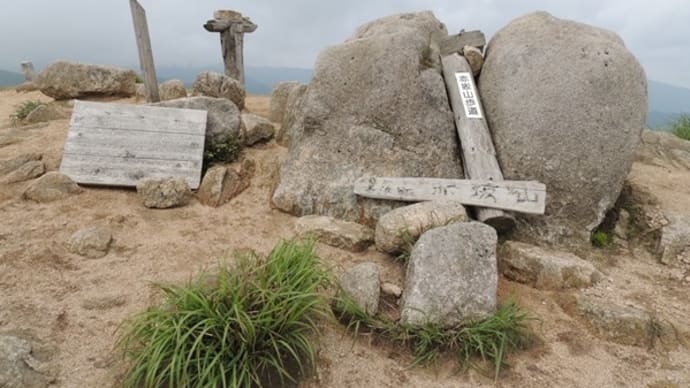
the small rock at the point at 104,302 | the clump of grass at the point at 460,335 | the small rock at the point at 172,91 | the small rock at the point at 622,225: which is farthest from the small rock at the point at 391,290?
the small rock at the point at 172,91

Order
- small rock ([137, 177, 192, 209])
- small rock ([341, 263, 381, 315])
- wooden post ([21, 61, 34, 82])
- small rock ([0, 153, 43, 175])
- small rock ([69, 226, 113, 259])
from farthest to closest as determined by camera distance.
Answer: wooden post ([21, 61, 34, 82]) < small rock ([0, 153, 43, 175]) < small rock ([137, 177, 192, 209]) < small rock ([69, 226, 113, 259]) < small rock ([341, 263, 381, 315])

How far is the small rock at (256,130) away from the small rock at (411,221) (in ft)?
11.5

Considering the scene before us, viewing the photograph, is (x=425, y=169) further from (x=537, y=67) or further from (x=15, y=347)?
(x=15, y=347)

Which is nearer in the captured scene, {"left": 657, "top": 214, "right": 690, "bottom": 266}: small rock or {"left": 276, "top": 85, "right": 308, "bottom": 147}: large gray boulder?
{"left": 657, "top": 214, "right": 690, "bottom": 266}: small rock

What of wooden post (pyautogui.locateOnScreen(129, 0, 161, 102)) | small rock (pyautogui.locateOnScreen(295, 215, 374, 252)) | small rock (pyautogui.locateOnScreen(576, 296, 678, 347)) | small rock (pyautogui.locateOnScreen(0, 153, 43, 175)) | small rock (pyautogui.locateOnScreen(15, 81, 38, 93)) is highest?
wooden post (pyautogui.locateOnScreen(129, 0, 161, 102))

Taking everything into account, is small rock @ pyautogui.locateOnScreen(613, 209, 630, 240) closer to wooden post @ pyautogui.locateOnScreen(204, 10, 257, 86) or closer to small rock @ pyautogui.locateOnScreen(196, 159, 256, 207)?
small rock @ pyautogui.locateOnScreen(196, 159, 256, 207)

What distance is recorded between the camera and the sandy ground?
2.83m


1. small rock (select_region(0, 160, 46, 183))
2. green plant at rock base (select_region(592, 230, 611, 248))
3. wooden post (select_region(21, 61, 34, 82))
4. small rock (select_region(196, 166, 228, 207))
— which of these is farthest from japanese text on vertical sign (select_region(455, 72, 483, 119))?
wooden post (select_region(21, 61, 34, 82))

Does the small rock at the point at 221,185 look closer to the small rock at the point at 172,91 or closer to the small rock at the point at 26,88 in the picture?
the small rock at the point at 172,91

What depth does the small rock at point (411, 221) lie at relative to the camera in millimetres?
4066

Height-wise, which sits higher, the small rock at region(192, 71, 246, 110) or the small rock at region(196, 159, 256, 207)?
the small rock at region(192, 71, 246, 110)

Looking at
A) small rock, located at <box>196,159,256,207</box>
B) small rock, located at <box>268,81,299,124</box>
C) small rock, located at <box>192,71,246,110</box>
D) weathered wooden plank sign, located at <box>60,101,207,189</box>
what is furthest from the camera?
small rock, located at <box>268,81,299,124</box>

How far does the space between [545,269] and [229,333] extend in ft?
10.3

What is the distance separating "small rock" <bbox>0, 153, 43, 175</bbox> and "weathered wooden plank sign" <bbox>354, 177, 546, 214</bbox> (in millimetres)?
4941
